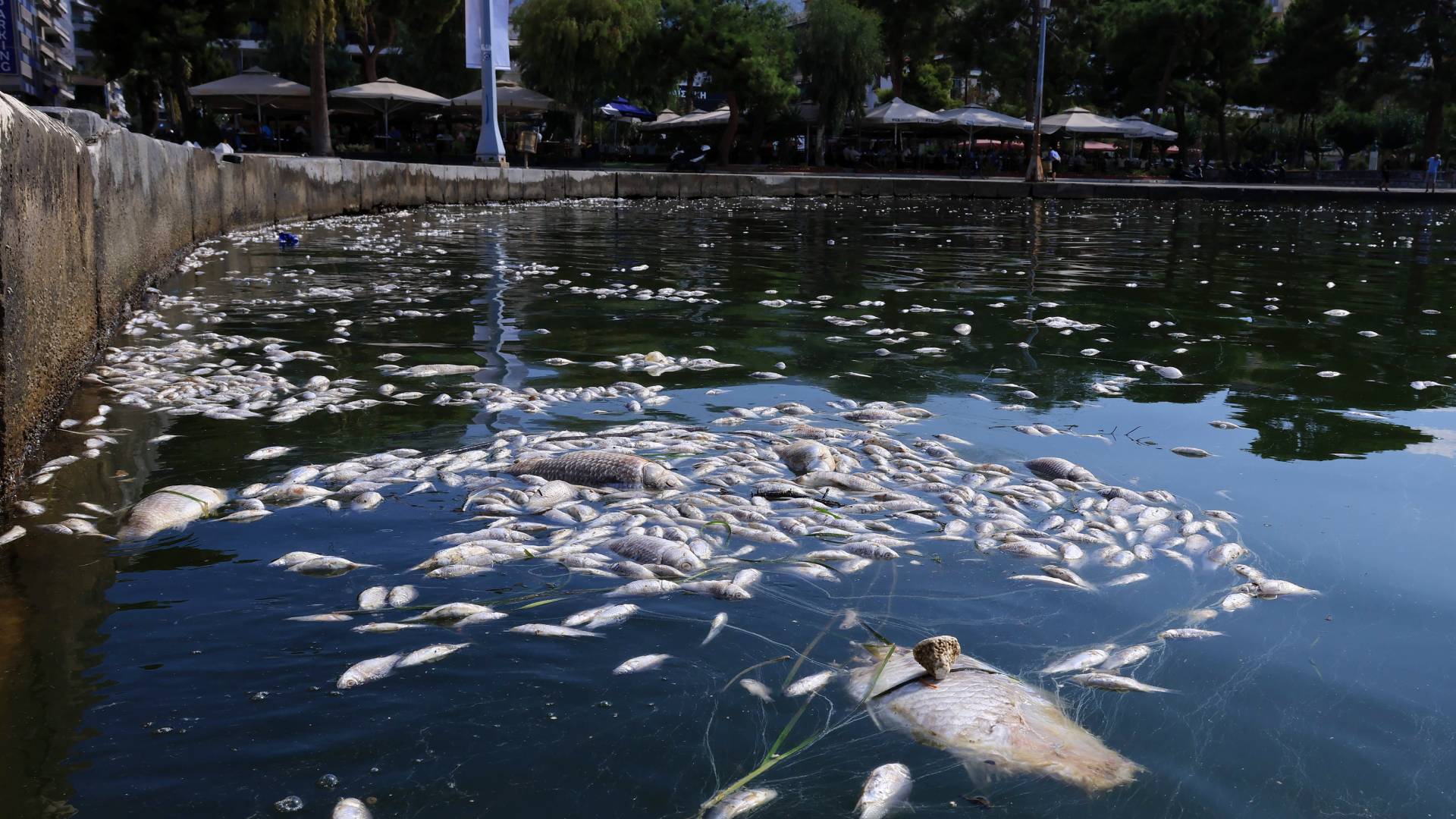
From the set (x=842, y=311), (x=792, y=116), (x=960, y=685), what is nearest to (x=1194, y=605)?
(x=960, y=685)

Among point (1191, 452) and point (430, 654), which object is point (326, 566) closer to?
point (430, 654)

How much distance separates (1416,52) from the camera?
146 feet

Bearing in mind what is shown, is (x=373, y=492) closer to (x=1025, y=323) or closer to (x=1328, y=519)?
(x=1328, y=519)

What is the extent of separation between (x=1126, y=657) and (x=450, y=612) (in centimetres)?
158

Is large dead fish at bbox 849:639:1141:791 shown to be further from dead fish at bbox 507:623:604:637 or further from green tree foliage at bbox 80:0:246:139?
green tree foliage at bbox 80:0:246:139

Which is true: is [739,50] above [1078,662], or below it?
above

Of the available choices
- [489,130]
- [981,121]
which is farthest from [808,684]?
[981,121]

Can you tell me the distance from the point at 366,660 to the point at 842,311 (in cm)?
586

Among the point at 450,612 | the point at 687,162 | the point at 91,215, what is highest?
the point at 687,162

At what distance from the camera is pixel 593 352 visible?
6.25 meters

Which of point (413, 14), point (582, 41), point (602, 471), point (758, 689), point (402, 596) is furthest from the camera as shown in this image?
point (413, 14)

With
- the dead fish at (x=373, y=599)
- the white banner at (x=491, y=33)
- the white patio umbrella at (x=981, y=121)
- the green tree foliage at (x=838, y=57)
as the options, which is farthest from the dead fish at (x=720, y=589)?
the white patio umbrella at (x=981, y=121)

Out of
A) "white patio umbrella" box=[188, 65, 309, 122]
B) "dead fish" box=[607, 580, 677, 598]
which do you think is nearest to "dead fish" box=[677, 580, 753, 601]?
"dead fish" box=[607, 580, 677, 598]

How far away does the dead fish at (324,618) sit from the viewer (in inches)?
107
